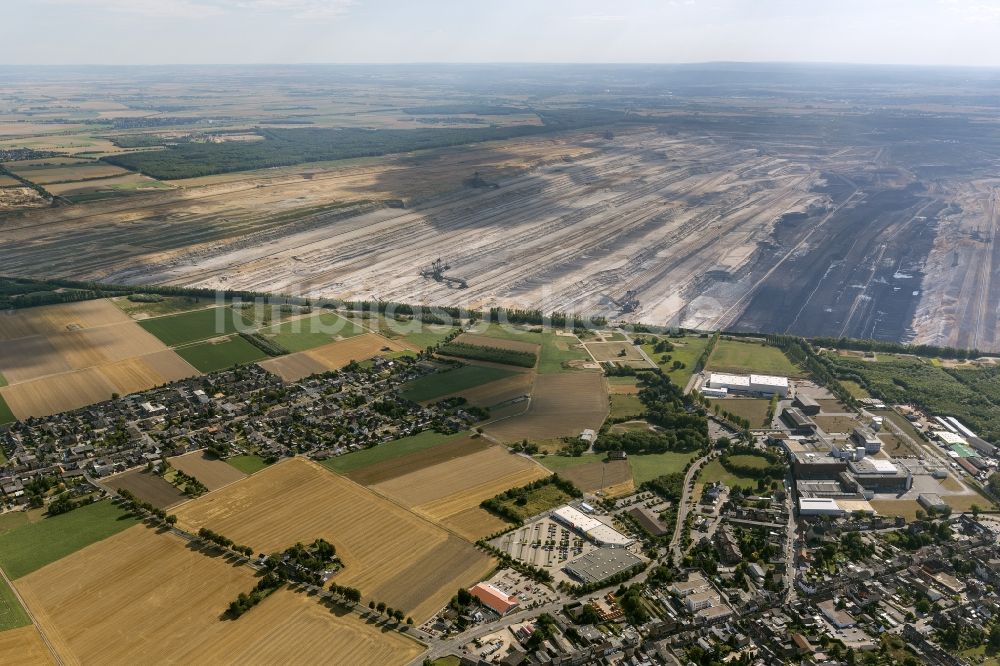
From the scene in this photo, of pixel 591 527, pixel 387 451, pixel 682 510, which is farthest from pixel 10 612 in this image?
pixel 682 510

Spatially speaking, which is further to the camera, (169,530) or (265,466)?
(265,466)

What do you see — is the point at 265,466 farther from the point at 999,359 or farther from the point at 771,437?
the point at 999,359

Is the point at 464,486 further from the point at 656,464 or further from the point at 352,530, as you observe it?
the point at 656,464

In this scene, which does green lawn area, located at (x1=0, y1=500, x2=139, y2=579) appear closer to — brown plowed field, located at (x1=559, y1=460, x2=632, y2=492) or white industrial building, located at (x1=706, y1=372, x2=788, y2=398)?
brown plowed field, located at (x1=559, y1=460, x2=632, y2=492)

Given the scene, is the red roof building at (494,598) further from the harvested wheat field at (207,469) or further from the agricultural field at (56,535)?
the agricultural field at (56,535)

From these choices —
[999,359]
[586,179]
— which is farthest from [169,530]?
[586,179]

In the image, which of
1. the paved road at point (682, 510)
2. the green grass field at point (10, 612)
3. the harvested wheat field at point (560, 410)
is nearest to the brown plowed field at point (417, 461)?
the harvested wheat field at point (560, 410)

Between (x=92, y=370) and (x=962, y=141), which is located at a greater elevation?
(x=962, y=141)
